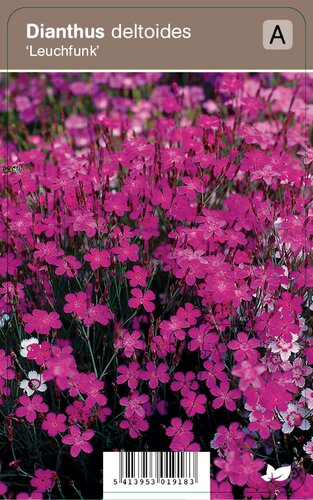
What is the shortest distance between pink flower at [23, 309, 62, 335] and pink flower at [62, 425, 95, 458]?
247 mm

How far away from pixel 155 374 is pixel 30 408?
0.32 meters

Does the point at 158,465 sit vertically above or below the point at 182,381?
below

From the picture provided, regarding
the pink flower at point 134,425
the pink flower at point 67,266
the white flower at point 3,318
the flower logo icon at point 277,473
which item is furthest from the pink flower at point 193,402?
the white flower at point 3,318

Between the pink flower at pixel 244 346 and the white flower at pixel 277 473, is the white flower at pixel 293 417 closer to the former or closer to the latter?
the white flower at pixel 277 473

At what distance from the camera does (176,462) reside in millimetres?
1525

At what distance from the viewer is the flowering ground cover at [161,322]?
1500 mm

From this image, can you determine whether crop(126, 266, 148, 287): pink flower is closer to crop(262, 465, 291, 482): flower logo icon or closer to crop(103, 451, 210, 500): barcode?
crop(103, 451, 210, 500): barcode

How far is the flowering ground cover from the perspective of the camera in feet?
4.92

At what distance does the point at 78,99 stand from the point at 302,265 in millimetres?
2001

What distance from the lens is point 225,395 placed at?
1.55 metres
